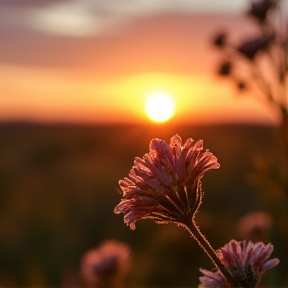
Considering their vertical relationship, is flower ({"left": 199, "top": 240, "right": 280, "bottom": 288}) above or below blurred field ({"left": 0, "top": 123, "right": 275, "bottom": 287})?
below

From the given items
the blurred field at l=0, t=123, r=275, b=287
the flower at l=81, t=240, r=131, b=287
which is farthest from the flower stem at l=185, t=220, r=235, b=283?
the blurred field at l=0, t=123, r=275, b=287

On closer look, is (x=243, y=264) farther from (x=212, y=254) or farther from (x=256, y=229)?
(x=256, y=229)

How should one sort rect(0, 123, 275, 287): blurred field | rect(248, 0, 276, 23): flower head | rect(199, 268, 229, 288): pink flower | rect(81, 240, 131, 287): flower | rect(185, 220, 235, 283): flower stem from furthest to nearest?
rect(0, 123, 275, 287): blurred field
rect(248, 0, 276, 23): flower head
rect(81, 240, 131, 287): flower
rect(199, 268, 229, 288): pink flower
rect(185, 220, 235, 283): flower stem

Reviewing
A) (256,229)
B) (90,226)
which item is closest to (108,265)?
(256,229)

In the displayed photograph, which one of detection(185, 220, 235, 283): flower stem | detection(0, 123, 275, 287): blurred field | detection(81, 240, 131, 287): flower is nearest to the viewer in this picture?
detection(185, 220, 235, 283): flower stem

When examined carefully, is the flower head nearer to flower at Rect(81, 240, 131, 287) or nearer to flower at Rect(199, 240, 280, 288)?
flower at Rect(81, 240, 131, 287)

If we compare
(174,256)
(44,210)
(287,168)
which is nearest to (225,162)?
(44,210)

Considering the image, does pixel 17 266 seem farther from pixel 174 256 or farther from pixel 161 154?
pixel 161 154
